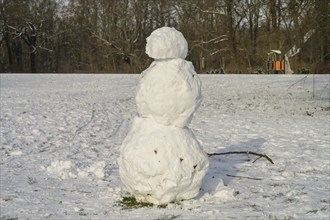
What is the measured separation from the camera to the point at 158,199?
19.1 ft

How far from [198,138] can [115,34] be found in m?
39.9

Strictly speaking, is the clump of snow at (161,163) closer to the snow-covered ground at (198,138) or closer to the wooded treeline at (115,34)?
the snow-covered ground at (198,138)

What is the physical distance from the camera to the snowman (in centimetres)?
568

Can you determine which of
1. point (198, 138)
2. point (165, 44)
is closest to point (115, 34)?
point (198, 138)

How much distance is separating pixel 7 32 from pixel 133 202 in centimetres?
4761

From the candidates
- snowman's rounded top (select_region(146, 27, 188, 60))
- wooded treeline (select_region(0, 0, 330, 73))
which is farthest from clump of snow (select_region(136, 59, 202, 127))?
wooded treeline (select_region(0, 0, 330, 73))

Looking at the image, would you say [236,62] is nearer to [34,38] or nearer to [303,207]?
[34,38]

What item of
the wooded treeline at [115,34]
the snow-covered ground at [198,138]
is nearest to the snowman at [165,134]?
the snow-covered ground at [198,138]

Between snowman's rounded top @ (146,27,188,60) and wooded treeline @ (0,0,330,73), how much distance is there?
3143 cm

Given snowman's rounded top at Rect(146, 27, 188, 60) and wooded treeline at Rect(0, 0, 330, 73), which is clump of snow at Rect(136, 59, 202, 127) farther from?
wooded treeline at Rect(0, 0, 330, 73)

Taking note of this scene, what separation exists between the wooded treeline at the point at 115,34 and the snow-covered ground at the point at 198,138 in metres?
21.3

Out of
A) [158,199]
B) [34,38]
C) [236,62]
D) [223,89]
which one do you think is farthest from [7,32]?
[158,199]

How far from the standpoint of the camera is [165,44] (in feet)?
18.9

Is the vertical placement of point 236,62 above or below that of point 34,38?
below
